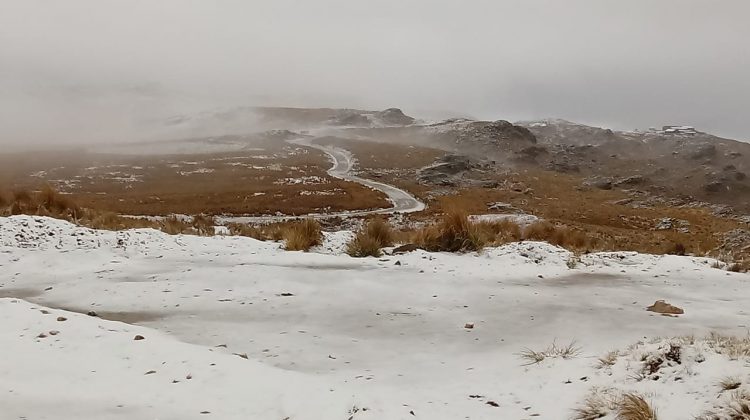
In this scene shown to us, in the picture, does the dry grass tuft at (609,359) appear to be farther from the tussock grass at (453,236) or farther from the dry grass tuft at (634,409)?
the tussock grass at (453,236)

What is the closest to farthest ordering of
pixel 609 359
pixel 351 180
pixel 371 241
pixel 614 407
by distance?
pixel 614 407
pixel 609 359
pixel 371 241
pixel 351 180

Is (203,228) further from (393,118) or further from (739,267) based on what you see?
(393,118)

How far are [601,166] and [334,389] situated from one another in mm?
112694

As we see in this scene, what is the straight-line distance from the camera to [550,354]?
5.06 m

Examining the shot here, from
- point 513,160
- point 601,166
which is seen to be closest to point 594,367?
point 513,160

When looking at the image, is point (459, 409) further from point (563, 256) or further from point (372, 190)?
point (372, 190)

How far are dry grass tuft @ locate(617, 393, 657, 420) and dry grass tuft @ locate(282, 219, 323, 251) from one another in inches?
311

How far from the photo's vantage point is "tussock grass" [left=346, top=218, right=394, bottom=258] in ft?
33.4

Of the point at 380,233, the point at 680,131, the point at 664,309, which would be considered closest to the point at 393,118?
the point at 680,131

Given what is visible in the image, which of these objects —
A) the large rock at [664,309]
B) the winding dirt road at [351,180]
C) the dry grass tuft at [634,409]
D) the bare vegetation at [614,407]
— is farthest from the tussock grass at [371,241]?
the winding dirt road at [351,180]

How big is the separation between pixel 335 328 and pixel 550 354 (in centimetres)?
249

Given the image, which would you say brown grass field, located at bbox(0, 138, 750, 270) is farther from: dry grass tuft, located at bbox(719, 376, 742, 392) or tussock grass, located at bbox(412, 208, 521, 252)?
dry grass tuft, located at bbox(719, 376, 742, 392)

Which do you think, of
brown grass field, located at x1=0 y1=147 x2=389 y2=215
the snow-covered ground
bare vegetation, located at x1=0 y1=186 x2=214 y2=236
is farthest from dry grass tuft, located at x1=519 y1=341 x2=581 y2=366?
brown grass field, located at x1=0 y1=147 x2=389 y2=215

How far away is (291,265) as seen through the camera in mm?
9258
